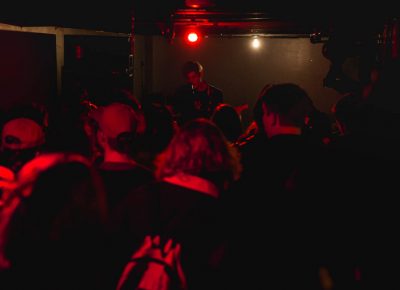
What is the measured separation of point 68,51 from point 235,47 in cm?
545

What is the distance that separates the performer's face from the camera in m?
6.38

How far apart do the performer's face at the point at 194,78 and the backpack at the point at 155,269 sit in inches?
173

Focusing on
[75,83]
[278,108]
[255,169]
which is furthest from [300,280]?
[75,83]

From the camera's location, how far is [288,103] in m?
2.84

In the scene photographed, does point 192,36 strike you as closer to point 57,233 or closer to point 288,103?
point 288,103

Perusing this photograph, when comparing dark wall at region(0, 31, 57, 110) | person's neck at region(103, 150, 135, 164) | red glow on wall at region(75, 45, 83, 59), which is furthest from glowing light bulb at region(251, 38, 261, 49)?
person's neck at region(103, 150, 135, 164)

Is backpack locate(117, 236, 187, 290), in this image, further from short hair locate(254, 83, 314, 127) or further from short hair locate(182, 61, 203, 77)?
short hair locate(182, 61, 203, 77)

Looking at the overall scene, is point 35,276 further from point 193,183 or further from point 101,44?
point 101,44

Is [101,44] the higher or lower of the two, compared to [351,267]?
higher

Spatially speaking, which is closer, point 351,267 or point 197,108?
point 351,267

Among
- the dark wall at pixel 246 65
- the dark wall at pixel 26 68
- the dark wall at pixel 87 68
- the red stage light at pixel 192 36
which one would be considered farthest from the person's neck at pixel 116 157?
the dark wall at pixel 246 65

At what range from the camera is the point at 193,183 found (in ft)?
7.76

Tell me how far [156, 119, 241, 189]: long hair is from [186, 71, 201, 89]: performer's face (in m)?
3.87

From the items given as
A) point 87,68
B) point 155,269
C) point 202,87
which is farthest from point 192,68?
point 155,269
